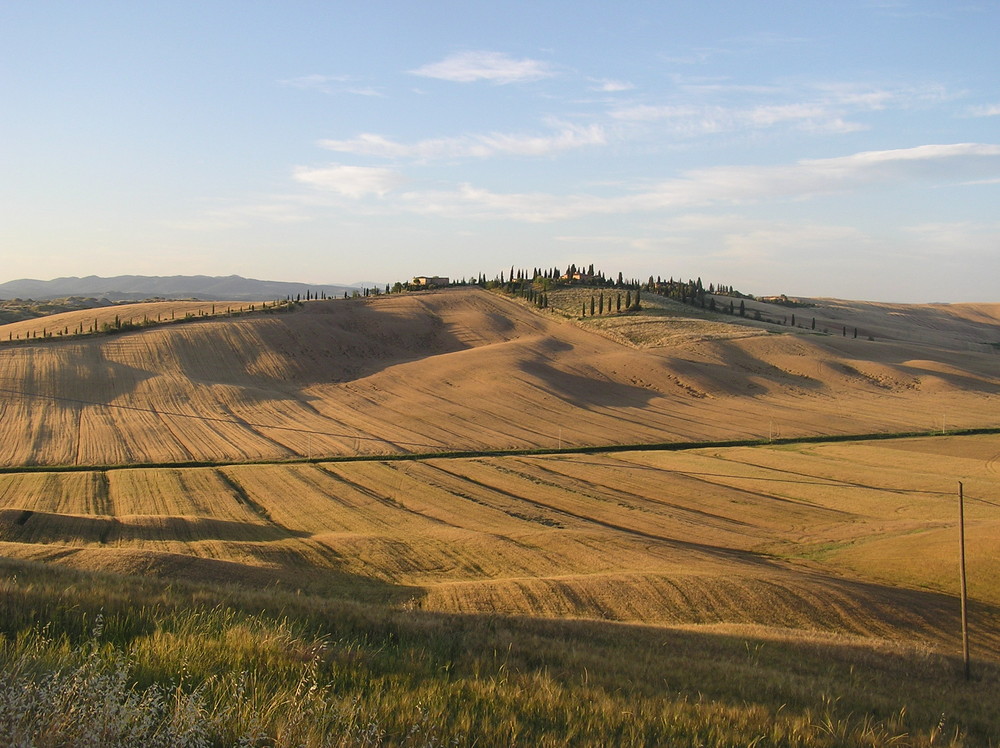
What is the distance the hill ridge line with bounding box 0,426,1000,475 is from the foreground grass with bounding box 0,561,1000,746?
33.8 metres

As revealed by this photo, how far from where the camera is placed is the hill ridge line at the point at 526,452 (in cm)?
4416

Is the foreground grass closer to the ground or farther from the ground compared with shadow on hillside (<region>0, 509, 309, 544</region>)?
farther from the ground

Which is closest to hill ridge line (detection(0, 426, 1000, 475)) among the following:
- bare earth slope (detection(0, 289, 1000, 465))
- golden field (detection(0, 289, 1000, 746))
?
golden field (detection(0, 289, 1000, 746))

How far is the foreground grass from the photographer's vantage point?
5.12 m

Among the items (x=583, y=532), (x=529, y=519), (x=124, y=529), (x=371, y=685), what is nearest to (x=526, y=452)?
(x=529, y=519)

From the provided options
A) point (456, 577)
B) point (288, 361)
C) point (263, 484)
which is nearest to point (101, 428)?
point (263, 484)

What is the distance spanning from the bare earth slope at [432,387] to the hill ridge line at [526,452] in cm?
131

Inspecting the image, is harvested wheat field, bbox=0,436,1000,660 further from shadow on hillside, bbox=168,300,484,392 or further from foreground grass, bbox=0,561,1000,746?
shadow on hillside, bbox=168,300,484,392

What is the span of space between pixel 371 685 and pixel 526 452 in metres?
43.9

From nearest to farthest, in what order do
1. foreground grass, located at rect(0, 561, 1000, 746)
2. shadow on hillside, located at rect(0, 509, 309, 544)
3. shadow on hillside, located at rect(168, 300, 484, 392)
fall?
1. foreground grass, located at rect(0, 561, 1000, 746)
2. shadow on hillside, located at rect(0, 509, 309, 544)
3. shadow on hillside, located at rect(168, 300, 484, 392)

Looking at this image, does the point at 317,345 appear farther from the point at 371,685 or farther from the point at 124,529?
the point at 371,685

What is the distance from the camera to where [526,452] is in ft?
166

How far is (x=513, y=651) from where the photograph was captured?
9852 mm

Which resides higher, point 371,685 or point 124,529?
point 371,685
